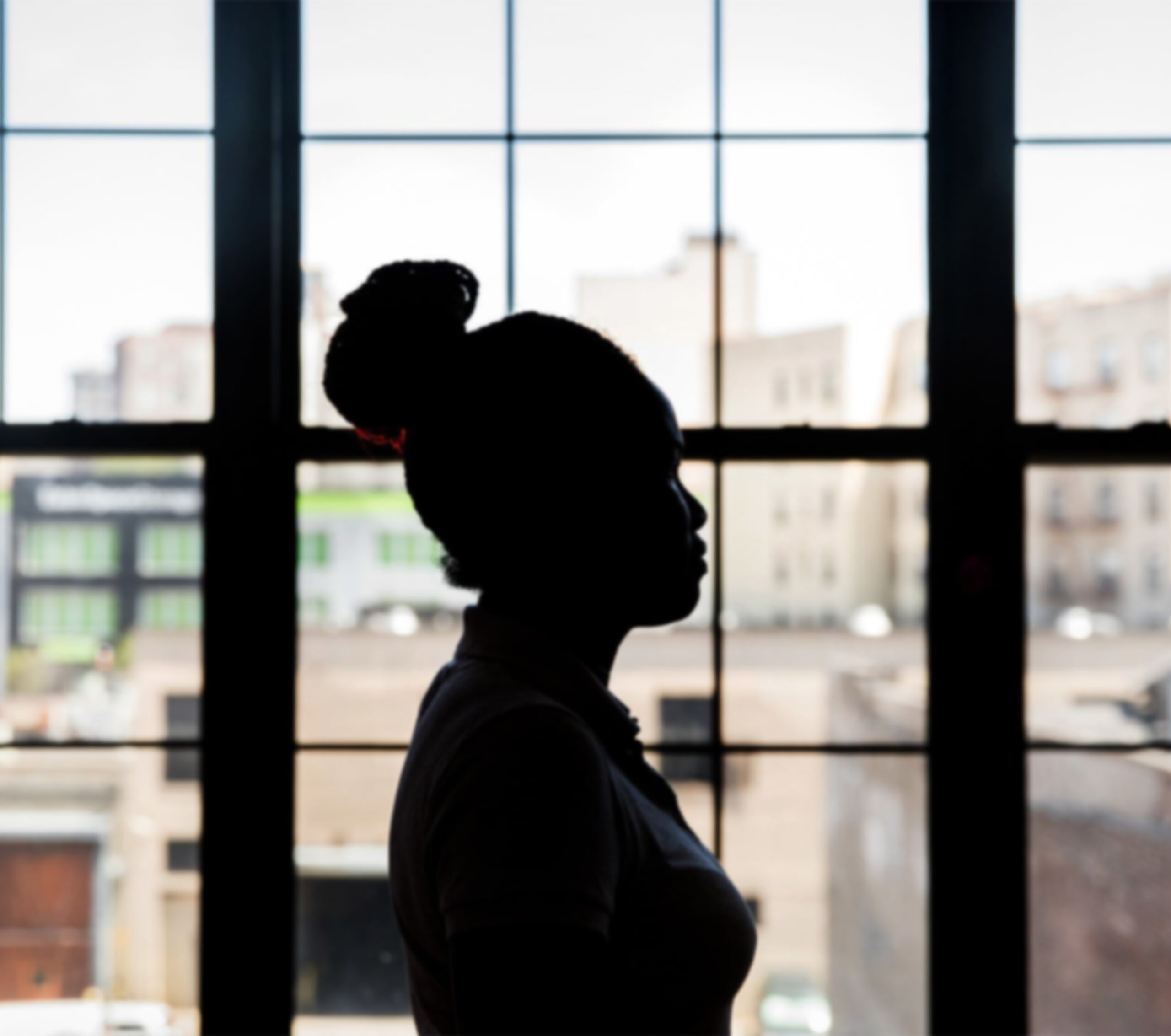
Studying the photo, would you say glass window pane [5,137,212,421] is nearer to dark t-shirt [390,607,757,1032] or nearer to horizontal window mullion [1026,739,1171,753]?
dark t-shirt [390,607,757,1032]

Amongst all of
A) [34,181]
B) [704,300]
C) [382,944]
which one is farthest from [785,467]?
[34,181]

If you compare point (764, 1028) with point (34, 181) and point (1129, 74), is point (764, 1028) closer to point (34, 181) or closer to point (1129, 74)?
point (1129, 74)


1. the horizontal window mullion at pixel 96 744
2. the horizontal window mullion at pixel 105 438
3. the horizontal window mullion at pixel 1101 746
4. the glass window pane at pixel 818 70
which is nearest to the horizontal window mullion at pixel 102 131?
the horizontal window mullion at pixel 105 438

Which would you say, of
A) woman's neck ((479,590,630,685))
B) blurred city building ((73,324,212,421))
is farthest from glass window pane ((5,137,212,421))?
woman's neck ((479,590,630,685))

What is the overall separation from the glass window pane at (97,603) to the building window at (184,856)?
0.19 meters

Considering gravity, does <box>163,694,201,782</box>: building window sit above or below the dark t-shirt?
below

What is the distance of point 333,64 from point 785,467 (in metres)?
1.10

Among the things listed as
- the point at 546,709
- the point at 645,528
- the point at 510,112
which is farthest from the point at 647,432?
the point at 510,112

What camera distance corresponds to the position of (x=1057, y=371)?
1.88 m

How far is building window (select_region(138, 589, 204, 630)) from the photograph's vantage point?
6.06ft

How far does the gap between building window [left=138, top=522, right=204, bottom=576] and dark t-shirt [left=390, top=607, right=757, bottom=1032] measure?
1.12m

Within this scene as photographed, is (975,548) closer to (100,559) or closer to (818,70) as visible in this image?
(818,70)

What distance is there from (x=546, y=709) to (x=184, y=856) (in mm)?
1411

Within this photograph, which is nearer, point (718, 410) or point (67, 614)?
point (718, 410)
